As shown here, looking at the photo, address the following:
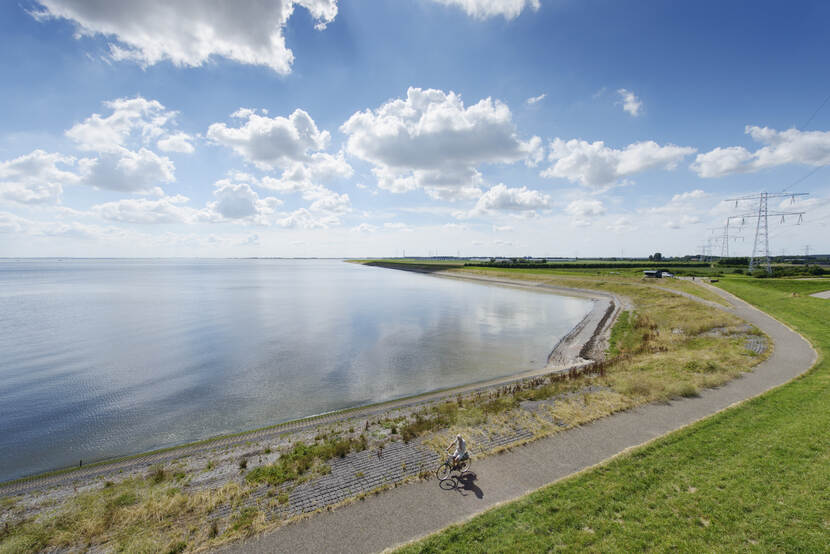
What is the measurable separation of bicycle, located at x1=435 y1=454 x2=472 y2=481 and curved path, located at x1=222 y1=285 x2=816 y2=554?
335 mm

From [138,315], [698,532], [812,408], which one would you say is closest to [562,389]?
[812,408]

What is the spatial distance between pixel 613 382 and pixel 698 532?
11934mm

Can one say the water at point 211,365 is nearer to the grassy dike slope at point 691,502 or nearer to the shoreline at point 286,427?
the shoreline at point 286,427

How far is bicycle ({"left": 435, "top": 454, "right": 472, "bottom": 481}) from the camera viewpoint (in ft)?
34.0

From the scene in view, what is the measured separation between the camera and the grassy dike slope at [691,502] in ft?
24.0

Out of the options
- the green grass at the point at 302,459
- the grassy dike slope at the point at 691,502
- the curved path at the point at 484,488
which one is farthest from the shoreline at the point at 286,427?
the grassy dike slope at the point at 691,502

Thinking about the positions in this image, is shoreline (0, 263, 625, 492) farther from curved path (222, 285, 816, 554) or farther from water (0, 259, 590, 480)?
curved path (222, 285, 816, 554)

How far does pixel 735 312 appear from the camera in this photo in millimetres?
36562

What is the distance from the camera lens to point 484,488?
9.89m

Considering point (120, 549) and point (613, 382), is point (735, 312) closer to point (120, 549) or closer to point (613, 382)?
point (613, 382)

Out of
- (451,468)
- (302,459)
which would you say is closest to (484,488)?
(451,468)

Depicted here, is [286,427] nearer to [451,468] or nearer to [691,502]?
[451,468]

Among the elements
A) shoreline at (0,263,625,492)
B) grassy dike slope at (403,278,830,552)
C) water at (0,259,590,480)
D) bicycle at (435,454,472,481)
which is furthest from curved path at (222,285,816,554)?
water at (0,259,590,480)

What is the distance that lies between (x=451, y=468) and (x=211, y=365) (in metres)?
24.2
